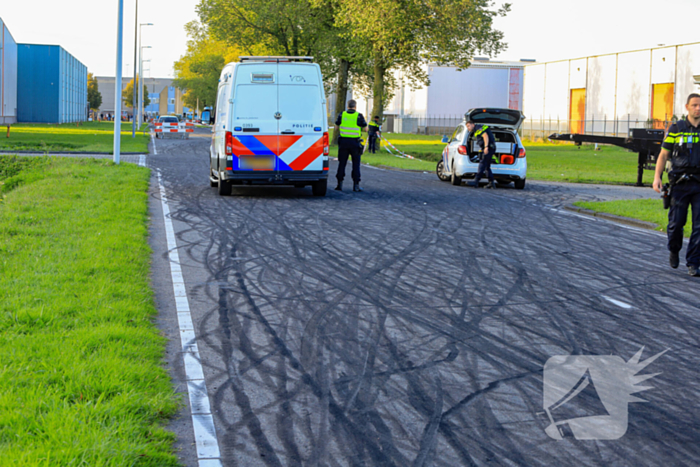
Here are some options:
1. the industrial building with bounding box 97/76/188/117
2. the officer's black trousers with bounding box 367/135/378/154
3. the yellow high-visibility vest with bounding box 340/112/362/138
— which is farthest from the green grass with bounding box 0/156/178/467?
the industrial building with bounding box 97/76/188/117

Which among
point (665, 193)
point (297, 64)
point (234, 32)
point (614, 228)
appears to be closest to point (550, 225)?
point (614, 228)

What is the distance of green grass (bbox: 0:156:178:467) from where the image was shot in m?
3.63

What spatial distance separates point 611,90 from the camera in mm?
59094

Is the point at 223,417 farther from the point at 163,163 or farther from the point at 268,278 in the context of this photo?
the point at 163,163

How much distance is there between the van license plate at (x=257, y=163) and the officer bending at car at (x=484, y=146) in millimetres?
5621

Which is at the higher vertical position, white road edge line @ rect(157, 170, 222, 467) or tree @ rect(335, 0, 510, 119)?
tree @ rect(335, 0, 510, 119)

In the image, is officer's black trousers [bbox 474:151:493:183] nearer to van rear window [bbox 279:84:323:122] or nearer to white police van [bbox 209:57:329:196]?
white police van [bbox 209:57:329:196]

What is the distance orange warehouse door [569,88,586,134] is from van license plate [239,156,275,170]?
165 ft

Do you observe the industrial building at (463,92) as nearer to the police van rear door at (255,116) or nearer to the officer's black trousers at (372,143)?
the officer's black trousers at (372,143)

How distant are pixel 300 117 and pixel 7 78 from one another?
206 feet

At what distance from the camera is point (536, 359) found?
17.5ft

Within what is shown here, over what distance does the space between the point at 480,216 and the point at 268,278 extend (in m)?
6.15

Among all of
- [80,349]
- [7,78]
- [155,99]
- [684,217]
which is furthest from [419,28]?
[155,99]

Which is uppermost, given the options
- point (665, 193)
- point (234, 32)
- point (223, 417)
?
point (234, 32)
